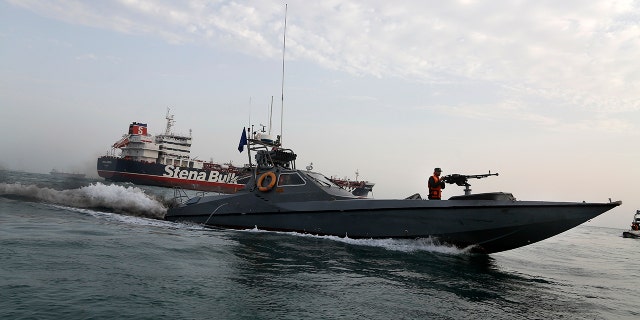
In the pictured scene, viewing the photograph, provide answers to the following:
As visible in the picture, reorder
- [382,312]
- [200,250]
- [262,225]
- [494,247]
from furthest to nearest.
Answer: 1. [262,225]
2. [494,247]
3. [200,250]
4. [382,312]

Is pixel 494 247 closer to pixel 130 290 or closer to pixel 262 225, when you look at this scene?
pixel 262 225

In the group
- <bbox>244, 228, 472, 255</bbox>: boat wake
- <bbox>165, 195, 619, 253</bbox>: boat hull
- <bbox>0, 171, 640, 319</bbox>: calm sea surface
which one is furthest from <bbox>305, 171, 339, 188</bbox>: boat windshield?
<bbox>244, 228, 472, 255</bbox>: boat wake

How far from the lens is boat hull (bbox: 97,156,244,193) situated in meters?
65.9

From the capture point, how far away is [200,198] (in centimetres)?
1631

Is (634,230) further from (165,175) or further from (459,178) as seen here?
(165,175)

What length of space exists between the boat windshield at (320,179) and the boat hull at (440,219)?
1.04m

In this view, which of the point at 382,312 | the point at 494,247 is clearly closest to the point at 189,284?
the point at 382,312

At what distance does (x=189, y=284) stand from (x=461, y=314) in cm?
405

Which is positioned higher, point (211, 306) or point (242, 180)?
point (242, 180)

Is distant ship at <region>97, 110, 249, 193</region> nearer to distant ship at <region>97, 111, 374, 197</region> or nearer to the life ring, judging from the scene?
distant ship at <region>97, 111, 374, 197</region>

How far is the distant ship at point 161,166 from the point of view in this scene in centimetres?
6600

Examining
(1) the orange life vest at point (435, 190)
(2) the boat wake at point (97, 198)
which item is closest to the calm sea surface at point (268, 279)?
(1) the orange life vest at point (435, 190)

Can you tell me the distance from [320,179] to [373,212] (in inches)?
111

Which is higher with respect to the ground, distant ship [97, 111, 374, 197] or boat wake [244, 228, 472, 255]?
distant ship [97, 111, 374, 197]
